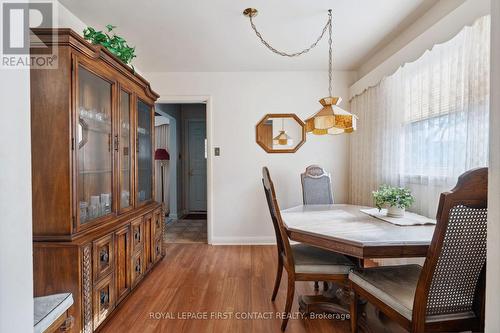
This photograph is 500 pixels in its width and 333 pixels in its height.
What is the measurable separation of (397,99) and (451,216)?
5.83 feet

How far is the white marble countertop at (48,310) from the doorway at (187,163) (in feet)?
13.0

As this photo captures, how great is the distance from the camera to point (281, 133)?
3.61 meters

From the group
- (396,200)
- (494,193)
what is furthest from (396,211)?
(494,193)

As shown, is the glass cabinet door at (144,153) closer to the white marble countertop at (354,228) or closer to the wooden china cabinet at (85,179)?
the wooden china cabinet at (85,179)

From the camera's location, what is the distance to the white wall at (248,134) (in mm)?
3598

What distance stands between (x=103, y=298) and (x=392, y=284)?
1862 millimetres

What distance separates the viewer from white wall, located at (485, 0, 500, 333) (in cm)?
57

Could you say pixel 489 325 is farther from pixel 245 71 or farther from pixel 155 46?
pixel 245 71

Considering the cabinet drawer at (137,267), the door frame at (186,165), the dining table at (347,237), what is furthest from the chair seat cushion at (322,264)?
the door frame at (186,165)

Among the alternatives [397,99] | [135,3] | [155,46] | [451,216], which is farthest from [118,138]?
[397,99]

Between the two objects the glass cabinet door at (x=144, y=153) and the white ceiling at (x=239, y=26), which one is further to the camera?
the glass cabinet door at (x=144, y=153)

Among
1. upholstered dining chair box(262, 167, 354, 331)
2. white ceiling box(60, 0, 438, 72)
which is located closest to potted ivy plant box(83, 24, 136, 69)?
white ceiling box(60, 0, 438, 72)

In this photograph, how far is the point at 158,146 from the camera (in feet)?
18.5

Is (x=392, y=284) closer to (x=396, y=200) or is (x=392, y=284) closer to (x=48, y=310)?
(x=396, y=200)
